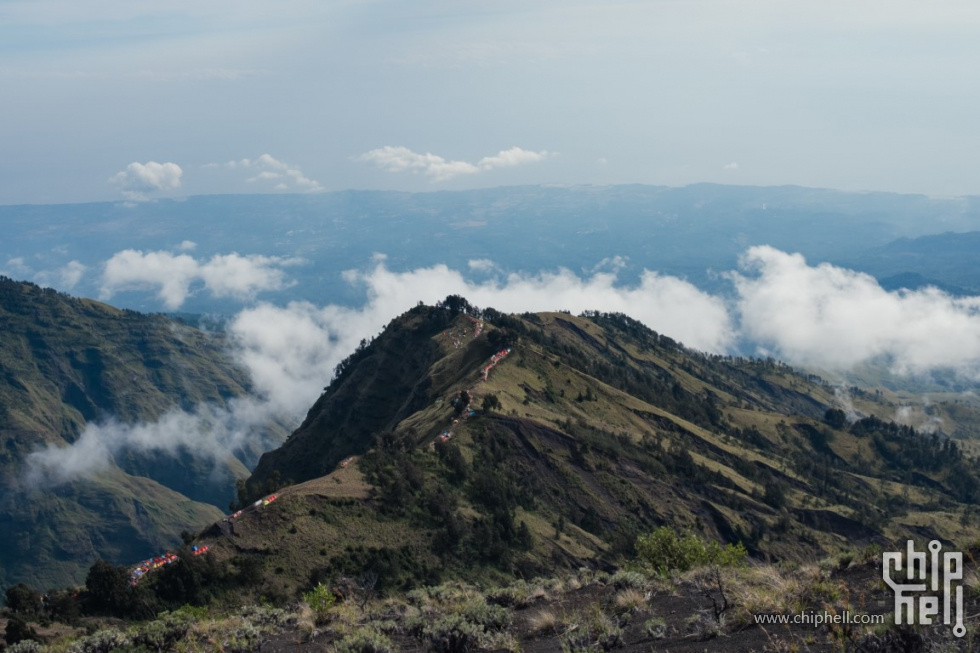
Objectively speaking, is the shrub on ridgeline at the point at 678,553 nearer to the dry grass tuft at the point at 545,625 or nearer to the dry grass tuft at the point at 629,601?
the dry grass tuft at the point at 629,601

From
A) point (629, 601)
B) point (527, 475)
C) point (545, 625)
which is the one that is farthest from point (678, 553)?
point (527, 475)

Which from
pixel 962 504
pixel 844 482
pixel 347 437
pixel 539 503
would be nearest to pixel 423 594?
pixel 539 503

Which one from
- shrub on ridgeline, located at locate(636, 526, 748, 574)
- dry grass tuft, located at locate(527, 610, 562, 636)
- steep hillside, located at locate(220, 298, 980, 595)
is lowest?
steep hillside, located at locate(220, 298, 980, 595)

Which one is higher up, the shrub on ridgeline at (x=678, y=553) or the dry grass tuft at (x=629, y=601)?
the dry grass tuft at (x=629, y=601)

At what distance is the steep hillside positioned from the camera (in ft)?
230

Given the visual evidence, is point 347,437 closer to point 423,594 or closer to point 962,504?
point 423,594

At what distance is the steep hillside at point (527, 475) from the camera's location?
230ft

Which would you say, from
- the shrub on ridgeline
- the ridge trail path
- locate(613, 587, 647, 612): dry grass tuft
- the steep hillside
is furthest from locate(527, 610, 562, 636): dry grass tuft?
the ridge trail path

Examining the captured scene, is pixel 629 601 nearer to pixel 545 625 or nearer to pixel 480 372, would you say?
pixel 545 625

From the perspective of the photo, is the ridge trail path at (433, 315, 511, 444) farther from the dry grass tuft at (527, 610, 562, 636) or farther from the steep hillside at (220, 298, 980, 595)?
the dry grass tuft at (527, 610, 562, 636)

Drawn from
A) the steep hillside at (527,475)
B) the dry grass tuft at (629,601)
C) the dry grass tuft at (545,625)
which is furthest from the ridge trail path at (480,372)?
the dry grass tuft at (545,625)

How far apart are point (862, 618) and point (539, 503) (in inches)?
3006

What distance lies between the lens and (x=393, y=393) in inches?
5684

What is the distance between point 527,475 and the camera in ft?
315
